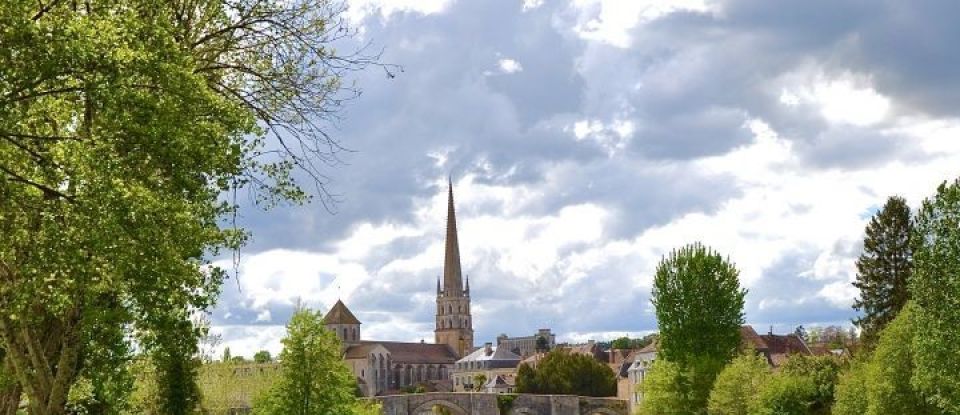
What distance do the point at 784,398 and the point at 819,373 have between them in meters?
7.01

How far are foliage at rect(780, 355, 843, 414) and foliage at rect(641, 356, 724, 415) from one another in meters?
4.13

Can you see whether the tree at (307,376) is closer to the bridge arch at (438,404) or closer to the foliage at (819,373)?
the foliage at (819,373)

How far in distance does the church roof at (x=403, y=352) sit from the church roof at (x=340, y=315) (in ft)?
16.8

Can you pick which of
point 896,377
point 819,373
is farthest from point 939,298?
point 819,373

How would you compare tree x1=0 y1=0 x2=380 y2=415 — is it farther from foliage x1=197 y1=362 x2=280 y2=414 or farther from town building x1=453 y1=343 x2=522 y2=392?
town building x1=453 y1=343 x2=522 y2=392

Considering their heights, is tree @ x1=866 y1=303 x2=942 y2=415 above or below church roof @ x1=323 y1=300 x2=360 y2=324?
below

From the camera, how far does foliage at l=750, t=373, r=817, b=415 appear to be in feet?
165

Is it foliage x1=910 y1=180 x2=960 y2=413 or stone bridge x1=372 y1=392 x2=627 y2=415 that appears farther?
stone bridge x1=372 y1=392 x2=627 y2=415

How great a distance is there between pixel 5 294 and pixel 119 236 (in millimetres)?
2797

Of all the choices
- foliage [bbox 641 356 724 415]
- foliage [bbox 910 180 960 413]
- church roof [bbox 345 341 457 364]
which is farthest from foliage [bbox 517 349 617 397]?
foliage [bbox 910 180 960 413]

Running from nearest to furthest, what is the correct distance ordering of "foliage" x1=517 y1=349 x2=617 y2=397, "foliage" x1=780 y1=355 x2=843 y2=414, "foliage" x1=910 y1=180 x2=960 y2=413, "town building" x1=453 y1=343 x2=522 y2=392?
"foliage" x1=910 y1=180 x2=960 y2=413
"foliage" x1=780 y1=355 x2=843 y2=414
"foliage" x1=517 y1=349 x2=617 y2=397
"town building" x1=453 y1=343 x2=522 y2=392

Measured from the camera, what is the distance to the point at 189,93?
13.4 metres

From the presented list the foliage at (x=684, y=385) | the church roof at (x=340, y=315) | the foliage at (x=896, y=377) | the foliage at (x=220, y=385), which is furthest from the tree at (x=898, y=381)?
the church roof at (x=340, y=315)

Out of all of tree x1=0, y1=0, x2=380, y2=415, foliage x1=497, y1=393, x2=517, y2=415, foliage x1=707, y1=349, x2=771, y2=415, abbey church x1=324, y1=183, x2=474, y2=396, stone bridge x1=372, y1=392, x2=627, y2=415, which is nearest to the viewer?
tree x1=0, y1=0, x2=380, y2=415
